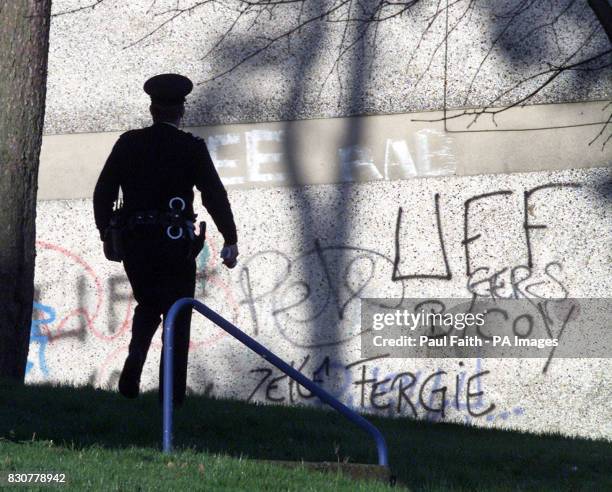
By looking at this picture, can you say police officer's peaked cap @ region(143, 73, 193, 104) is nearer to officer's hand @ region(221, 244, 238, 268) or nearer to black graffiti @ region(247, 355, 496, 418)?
officer's hand @ region(221, 244, 238, 268)

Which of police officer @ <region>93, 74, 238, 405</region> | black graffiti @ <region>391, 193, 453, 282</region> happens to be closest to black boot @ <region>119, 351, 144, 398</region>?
police officer @ <region>93, 74, 238, 405</region>

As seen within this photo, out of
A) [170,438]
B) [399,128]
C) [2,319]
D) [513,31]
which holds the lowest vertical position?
[170,438]

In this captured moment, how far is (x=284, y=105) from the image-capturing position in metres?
8.80

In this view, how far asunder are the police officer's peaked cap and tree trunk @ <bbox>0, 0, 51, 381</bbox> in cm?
132

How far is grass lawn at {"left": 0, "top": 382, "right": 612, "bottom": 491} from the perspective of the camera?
412 centimetres

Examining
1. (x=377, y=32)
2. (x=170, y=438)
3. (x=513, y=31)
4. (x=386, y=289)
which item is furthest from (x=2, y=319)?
(x=513, y=31)

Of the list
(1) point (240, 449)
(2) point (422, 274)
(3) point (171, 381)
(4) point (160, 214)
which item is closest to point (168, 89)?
(4) point (160, 214)

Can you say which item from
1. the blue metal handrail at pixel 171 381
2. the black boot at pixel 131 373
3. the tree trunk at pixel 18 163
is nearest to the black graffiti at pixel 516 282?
the tree trunk at pixel 18 163

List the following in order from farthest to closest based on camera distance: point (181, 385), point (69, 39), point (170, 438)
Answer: point (69, 39), point (181, 385), point (170, 438)

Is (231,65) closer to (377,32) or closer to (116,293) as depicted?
(377,32)

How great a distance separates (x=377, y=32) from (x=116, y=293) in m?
2.86

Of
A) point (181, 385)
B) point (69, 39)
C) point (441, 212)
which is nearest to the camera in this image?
point (181, 385)

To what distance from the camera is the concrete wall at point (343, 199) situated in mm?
8359

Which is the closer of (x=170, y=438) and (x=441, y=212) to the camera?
(x=170, y=438)
